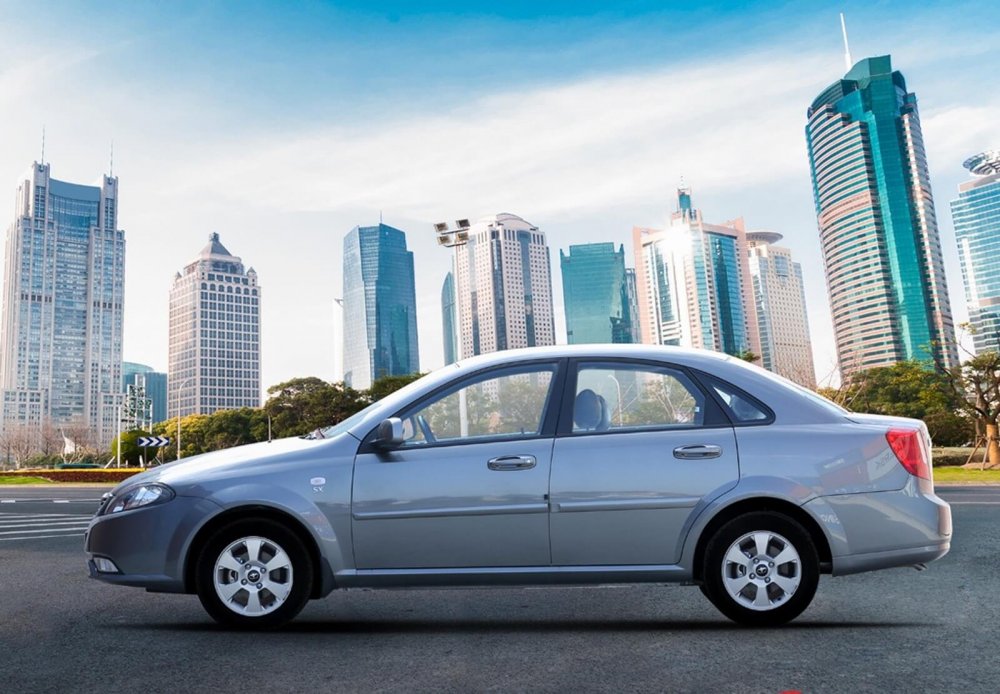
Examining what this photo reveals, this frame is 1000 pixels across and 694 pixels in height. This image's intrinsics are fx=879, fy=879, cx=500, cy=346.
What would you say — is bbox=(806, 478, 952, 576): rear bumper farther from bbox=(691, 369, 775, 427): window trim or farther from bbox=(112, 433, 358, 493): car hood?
bbox=(112, 433, 358, 493): car hood

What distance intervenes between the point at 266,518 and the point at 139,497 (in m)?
0.83

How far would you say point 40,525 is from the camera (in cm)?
1418

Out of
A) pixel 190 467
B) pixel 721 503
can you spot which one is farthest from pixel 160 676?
pixel 721 503

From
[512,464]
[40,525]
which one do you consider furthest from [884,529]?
[40,525]

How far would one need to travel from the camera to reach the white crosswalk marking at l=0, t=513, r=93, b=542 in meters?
12.3

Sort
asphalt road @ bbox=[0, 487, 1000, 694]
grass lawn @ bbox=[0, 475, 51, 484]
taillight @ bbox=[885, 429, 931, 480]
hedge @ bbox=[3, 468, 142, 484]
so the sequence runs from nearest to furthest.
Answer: asphalt road @ bbox=[0, 487, 1000, 694]
taillight @ bbox=[885, 429, 931, 480]
grass lawn @ bbox=[0, 475, 51, 484]
hedge @ bbox=[3, 468, 142, 484]

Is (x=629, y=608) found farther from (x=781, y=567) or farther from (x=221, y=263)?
(x=221, y=263)

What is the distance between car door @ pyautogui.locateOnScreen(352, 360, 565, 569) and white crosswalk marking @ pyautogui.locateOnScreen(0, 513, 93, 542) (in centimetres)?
873

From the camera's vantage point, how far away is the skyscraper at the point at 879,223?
162 m

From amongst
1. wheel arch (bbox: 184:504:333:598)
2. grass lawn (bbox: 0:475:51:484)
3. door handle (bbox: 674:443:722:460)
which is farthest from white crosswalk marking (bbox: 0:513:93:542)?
grass lawn (bbox: 0:475:51:484)

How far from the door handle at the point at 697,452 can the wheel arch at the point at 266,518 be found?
213 centimetres

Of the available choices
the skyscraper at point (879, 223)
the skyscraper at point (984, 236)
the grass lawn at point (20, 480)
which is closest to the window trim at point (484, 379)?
the grass lawn at point (20, 480)

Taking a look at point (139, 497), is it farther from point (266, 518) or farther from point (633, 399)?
point (633, 399)

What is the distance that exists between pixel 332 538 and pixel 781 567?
101 inches
